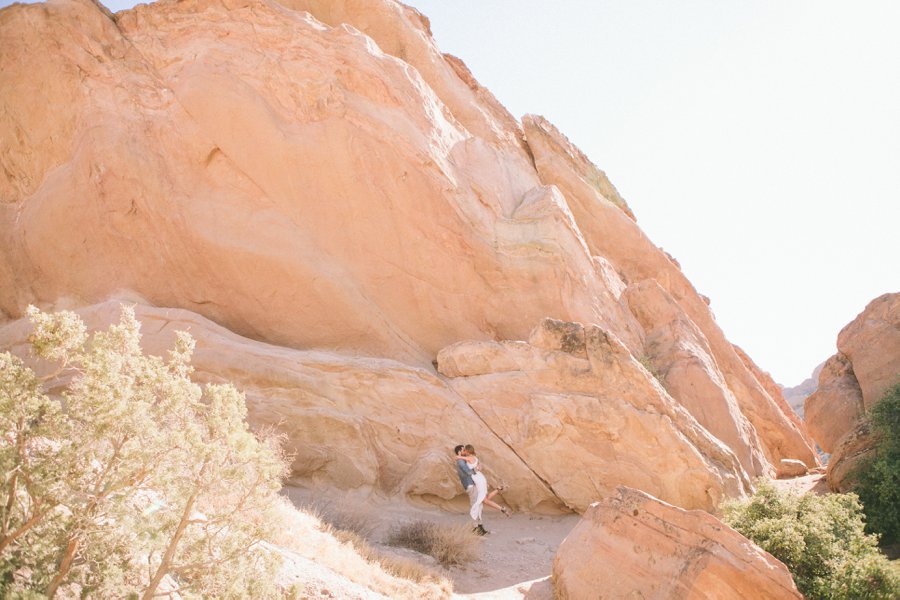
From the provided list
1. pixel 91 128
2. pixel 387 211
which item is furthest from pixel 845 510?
pixel 91 128

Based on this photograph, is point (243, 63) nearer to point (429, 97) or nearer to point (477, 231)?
point (429, 97)

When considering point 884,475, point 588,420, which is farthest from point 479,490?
point 884,475

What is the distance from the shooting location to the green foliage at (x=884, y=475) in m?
11.4

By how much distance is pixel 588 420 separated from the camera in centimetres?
1356

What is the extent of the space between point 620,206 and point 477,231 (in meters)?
10.7

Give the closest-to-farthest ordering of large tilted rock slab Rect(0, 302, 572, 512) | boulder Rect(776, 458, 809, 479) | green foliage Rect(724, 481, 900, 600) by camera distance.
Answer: green foliage Rect(724, 481, 900, 600), large tilted rock slab Rect(0, 302, 572, 512), boulder Rect(776, 458, 809, 479)

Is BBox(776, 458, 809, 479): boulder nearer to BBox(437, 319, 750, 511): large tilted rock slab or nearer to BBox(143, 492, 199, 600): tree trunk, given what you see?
BBox(437, 319, 750, 511): large tilted rock slab

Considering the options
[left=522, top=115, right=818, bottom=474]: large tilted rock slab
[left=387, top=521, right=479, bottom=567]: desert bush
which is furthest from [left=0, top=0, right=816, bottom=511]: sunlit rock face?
[left=522, top=115, right=818, bottom=474]: large tilted rock slab

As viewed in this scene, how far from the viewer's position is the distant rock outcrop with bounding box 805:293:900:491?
1728cm

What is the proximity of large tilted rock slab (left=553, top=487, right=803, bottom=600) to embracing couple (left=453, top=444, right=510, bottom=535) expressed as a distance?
107 inches

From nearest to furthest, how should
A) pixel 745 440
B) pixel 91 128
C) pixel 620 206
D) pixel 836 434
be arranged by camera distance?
pixel 91 128, pixel 745 440, pixel 836 434, pixel 620 206

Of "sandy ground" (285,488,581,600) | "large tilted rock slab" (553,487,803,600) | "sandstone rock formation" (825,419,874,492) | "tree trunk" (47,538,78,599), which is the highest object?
"sandstone rock formation" (825,419,874,492)

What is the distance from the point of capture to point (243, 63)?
16.3m

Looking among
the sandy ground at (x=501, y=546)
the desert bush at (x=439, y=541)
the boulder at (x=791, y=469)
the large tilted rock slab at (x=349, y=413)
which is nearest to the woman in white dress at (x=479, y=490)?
the sandy ground at (x=501, y=546)
